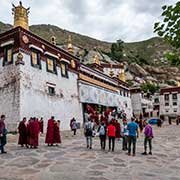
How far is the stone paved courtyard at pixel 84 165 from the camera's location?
28.6 ft

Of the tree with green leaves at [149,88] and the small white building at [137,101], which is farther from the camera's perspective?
the tree with green leaves at [149,88]

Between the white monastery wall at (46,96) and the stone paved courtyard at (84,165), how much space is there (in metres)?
8.70

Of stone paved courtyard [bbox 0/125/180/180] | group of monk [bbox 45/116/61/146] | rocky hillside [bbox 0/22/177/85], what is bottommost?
stone paved courtyard [bbox 0/125/180/180]

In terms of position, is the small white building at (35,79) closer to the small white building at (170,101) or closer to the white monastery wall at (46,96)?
the white monastery wall at (46,96)

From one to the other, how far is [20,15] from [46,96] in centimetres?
701

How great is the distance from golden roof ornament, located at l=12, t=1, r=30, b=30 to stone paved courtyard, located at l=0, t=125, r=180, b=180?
12584 millimetres

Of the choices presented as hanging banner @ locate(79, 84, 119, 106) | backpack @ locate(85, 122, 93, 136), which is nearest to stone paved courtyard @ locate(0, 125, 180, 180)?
backpack @ locate(85, 122, 93, 136)

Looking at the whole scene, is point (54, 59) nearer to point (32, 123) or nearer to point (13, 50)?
point (13, 50)

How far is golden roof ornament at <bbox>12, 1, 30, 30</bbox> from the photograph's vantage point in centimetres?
2252

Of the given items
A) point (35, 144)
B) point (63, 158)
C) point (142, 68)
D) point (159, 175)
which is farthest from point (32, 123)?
point (142, 68)

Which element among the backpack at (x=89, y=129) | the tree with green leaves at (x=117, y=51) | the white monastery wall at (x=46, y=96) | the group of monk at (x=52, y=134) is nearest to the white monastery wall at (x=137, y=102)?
the tree with green leaves at (x=117, y=51)

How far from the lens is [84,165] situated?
33.4ft

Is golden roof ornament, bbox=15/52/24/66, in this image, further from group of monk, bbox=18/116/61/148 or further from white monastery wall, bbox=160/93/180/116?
white monastery wall, bbox=160/93/180/116

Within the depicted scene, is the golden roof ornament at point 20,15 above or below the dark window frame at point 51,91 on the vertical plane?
above
